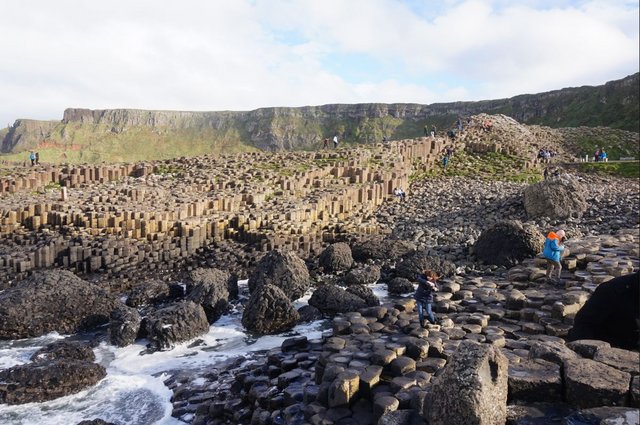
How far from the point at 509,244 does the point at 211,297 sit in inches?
373

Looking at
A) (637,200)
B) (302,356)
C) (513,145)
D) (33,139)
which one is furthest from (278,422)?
(33,139)

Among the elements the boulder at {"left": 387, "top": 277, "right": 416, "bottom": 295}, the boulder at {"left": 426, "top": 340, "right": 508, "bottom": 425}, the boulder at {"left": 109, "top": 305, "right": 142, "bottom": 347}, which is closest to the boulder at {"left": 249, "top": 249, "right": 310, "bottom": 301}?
the boulder at {"left": 387, "top": 277, "right": 416, "bottom": 295}

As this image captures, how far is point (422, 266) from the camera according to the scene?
15.8 metres

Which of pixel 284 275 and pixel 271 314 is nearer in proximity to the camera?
pixel 271 314

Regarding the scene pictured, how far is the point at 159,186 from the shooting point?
26.0m

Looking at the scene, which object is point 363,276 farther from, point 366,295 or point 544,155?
point 544,155

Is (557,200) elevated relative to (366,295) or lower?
elevated

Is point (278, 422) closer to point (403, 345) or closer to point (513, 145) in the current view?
point (403, 345)

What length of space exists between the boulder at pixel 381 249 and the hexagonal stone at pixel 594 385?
12590mm

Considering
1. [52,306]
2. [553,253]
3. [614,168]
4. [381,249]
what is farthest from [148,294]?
[614,168]

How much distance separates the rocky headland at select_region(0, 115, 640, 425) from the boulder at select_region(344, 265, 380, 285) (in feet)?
0.21

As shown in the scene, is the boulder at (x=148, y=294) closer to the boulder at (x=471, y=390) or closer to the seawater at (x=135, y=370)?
the seawater at (x=135, y=370)

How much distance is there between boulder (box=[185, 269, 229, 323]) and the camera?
13.6m

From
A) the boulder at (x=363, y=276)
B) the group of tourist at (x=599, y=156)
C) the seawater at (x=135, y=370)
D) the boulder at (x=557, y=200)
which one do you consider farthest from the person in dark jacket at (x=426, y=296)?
the group of tourist at (x=599, y=156)
